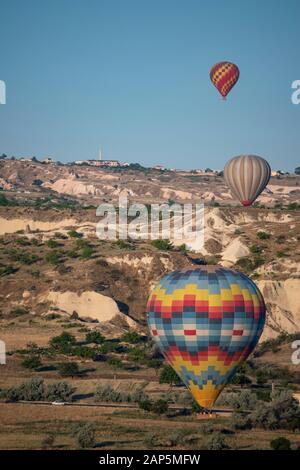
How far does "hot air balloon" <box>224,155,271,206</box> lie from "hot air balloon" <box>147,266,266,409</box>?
51.2 metres

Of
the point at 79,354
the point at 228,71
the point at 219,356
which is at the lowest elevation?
the point at 79,354

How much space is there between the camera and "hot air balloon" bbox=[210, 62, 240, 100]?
118 m

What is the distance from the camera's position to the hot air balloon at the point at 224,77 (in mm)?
117812

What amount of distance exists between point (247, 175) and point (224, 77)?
33.5 feet

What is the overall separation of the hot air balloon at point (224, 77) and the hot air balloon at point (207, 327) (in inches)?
2048

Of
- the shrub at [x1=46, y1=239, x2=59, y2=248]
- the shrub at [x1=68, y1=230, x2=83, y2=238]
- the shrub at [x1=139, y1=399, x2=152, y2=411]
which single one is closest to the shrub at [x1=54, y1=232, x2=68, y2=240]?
the shrub at [x1=68, y1=230, x2=83, y2=238]

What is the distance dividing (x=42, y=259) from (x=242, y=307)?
63342 millimetres

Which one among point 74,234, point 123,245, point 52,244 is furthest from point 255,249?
point 74,234

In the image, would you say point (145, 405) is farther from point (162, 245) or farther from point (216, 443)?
point (162, 245)

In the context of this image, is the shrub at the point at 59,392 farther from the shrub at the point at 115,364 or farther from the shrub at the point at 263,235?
the shrub at the point at 263,235

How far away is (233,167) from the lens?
119750 mm

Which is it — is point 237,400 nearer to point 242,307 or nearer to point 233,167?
point 242,307

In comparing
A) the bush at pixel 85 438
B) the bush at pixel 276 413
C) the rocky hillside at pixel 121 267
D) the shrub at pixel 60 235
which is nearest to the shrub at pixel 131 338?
the rocky hillside at pixel 121 267
